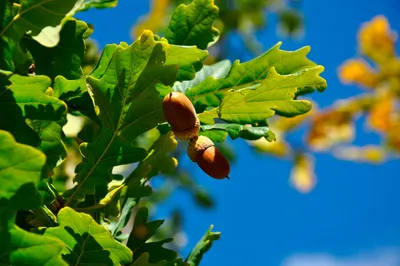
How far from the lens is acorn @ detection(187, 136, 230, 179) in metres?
0.74

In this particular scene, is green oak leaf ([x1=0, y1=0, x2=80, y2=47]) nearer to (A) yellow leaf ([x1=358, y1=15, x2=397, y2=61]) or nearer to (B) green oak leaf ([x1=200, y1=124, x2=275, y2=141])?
(B) green oak leaf ([x1=200, y1=124, x2=275, y2=141])

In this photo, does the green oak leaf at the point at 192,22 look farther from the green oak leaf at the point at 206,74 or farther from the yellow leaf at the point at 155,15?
the yellow leaf at the point at 155,15

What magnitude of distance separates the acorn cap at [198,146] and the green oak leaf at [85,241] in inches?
5.7

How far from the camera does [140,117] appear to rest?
73 cm

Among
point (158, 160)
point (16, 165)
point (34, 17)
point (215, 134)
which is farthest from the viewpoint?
point (158, 160)

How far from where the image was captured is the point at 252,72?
786 mm

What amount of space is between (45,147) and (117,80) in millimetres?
108

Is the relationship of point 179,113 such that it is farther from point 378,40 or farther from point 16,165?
point 378,40

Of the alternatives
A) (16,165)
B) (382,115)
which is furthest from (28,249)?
(382,115)

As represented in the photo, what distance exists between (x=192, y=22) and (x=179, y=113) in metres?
0.17

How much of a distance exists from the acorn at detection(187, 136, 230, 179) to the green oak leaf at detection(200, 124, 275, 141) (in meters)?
0.03

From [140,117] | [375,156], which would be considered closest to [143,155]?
[140,117]

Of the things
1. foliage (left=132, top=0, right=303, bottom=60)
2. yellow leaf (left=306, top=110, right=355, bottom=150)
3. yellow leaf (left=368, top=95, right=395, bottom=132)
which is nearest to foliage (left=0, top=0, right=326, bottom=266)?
foliage (left=132, top=0, right=303, bottom=60)

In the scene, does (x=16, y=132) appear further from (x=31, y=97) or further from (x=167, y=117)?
(x=167, y=117)
